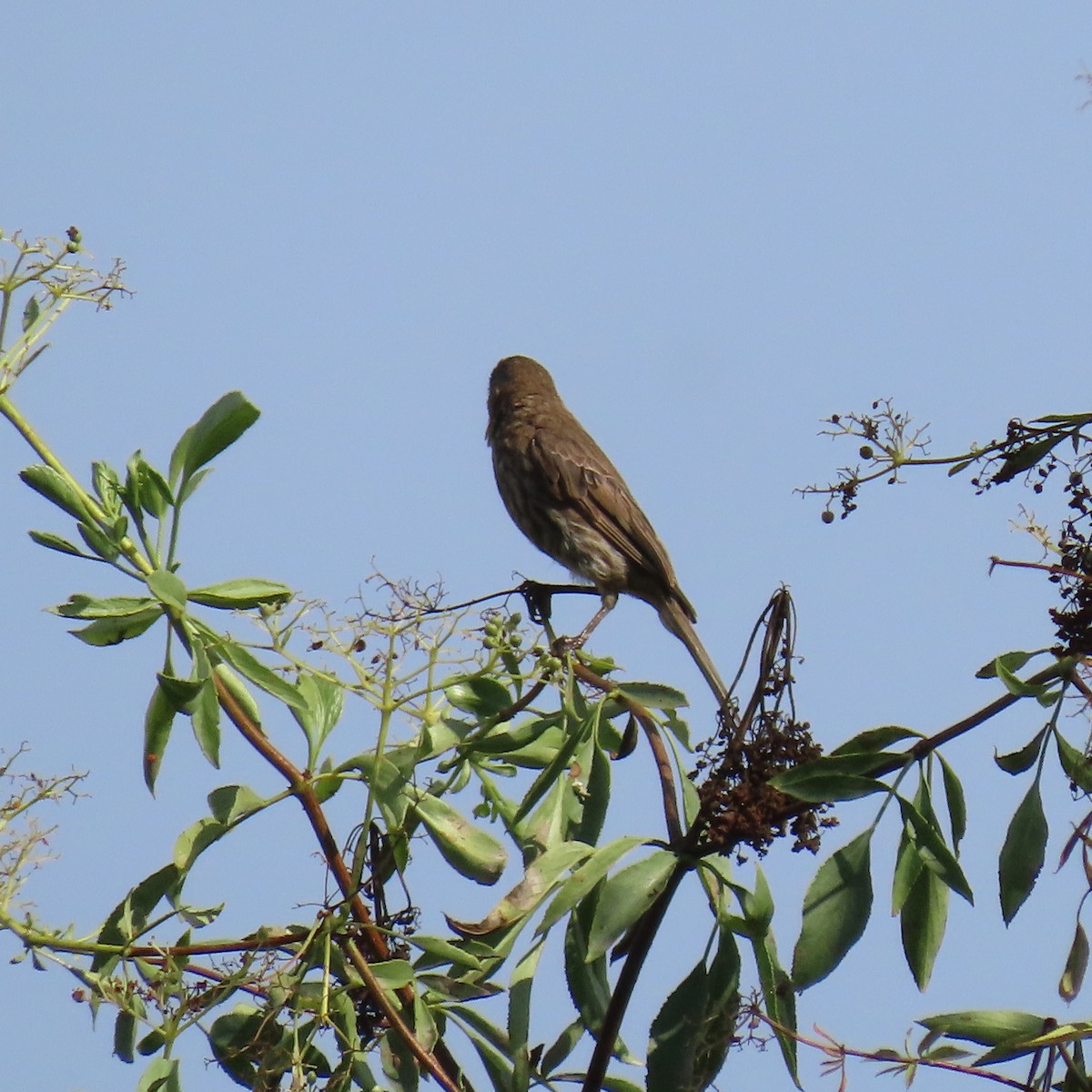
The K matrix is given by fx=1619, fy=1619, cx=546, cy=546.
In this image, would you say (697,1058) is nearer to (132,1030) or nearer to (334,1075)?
(334,1075)

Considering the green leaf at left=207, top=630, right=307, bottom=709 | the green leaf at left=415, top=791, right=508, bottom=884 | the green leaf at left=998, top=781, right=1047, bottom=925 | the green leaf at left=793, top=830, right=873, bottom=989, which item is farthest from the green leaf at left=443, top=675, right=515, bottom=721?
the green leaf at left=998, top=781, right=1047, bottom=925

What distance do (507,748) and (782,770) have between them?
1.74ft

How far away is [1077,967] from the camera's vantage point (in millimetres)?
2725

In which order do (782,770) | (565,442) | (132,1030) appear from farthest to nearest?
(565,442) → (132,1030) → (782,770)

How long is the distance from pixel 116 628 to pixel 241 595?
0.77 feet

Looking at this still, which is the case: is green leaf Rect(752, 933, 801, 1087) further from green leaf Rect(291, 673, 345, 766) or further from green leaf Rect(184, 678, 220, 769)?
green leaf Rect(184, 678, 220, 769)

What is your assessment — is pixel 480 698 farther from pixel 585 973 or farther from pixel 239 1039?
pixel 239 1039

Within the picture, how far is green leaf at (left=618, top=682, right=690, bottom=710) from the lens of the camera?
311 cm

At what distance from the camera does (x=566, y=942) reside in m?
3.09

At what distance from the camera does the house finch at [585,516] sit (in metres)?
7.77

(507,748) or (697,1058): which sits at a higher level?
(507,748)

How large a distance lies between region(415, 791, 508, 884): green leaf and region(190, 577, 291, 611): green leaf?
0.47 m

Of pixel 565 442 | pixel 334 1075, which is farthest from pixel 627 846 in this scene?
pixel 565 442

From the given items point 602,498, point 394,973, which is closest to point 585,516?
point 602,498
